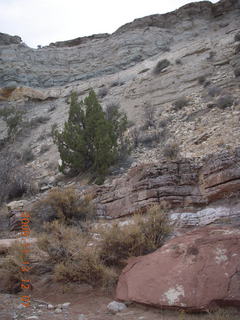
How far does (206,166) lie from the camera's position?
559cm

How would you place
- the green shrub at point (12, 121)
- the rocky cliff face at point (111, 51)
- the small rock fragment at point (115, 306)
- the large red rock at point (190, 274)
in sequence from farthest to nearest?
the rocky cliff face at point (111, 51), the green shrub at point (12, 121), the small rock fragment at point (115, 306), the large red rock at point (190, 274)

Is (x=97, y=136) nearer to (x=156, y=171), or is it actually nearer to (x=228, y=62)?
(x=156, y=171)

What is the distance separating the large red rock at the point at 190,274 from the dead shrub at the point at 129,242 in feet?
0.92

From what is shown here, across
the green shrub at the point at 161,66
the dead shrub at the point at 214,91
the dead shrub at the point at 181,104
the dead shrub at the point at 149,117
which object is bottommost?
the dead shrub at the point at 149,117

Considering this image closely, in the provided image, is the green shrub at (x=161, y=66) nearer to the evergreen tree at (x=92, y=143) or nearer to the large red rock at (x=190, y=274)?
the evergreen tree at (x=92, y=143)

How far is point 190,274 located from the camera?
3.03m

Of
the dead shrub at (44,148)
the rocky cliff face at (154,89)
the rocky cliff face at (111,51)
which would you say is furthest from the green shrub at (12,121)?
the rocky cliff face at (111,51)

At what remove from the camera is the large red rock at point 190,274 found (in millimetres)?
2740

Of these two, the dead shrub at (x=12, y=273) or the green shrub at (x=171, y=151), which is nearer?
the dead shrub at (x=12, y=273)

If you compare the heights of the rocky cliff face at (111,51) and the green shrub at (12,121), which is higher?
the rocky cliff face at (111,51)

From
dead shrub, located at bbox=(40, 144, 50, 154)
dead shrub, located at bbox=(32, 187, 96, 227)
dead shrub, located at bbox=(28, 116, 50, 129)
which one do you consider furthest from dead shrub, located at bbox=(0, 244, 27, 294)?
dead shrub, located at bbox=(28, 116, 50, 129)

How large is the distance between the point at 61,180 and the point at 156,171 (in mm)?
6120

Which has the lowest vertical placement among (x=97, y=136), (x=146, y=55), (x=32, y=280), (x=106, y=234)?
(x=32, y=280)

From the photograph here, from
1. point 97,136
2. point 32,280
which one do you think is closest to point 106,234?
point 32,280
